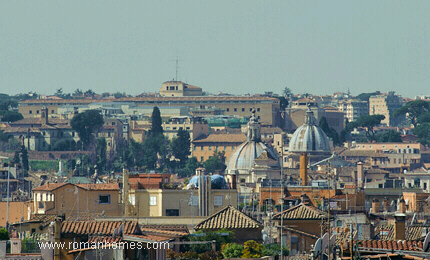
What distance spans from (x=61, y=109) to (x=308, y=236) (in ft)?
458

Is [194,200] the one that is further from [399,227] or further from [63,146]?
[63,146]

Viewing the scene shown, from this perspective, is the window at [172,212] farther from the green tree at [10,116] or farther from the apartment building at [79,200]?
the green tree at [10,116]

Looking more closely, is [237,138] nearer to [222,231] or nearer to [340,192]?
[340,192]

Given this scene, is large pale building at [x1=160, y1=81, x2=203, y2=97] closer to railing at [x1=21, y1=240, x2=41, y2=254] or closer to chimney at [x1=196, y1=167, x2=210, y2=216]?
chimney at [x1=196, y1=167, x2=210, y2=216]

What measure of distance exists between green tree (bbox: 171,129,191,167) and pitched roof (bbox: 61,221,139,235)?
116m

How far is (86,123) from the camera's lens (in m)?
143

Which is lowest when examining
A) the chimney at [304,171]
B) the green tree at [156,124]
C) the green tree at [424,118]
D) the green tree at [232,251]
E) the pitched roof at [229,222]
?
the green tree at [232,251]

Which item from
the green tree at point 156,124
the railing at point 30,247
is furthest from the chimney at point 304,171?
Answer: the green tree at point 156,124

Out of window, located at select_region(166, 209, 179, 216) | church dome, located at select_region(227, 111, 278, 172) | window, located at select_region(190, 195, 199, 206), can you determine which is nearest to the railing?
window, located at select_region(166, 209, 179, 216)

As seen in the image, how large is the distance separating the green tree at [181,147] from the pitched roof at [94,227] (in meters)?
116

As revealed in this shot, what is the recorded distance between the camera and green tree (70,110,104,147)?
465ft

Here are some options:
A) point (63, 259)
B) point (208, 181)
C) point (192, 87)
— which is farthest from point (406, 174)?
point (192, 87)

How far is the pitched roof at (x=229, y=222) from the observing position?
26.3 m

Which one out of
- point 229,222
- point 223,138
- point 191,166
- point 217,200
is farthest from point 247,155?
point 229,222
